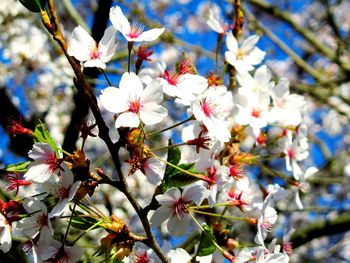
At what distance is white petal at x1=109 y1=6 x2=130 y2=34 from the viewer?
1128 mm

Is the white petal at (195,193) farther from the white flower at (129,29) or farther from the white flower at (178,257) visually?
the white flower at (129,29)

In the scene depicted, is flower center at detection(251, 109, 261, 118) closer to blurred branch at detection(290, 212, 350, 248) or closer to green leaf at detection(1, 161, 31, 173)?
green leaf at detection(1, 161, 31, 173)

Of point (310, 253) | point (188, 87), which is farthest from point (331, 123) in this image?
point (188, 87)

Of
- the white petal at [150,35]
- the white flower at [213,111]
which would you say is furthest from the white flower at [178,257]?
the white petal at [150,35]

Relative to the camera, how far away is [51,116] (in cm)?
493

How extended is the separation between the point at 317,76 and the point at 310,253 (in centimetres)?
364

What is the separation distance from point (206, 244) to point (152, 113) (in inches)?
13.2

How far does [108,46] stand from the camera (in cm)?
111

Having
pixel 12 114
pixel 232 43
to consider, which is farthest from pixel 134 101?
pixel 12 114

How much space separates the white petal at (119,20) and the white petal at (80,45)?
0.22ft

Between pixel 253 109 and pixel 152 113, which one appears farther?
pixel 253 109

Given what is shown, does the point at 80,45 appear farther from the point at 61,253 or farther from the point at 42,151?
the point at 61,253

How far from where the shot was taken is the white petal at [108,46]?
110 centimetres

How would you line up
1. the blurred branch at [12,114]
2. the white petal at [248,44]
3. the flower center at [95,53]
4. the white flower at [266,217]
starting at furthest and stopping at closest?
the blurred branch at [12,114] → the white petal at [248,44] → the white flower at [266,217] → the flower center at [95,53]
